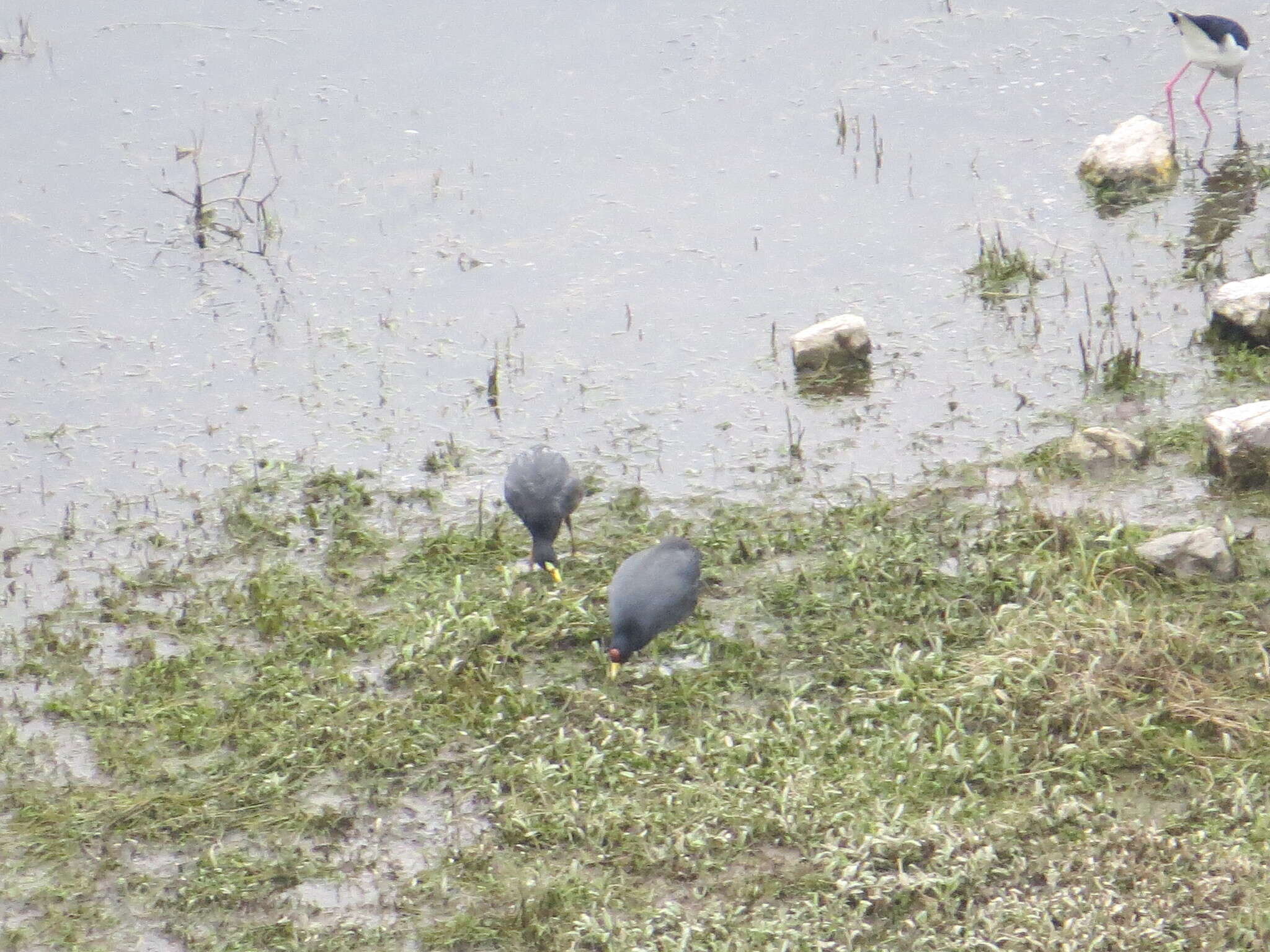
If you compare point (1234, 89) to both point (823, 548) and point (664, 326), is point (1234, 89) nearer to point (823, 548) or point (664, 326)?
point (664, 326)

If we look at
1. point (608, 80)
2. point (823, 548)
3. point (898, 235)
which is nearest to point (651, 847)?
point (823, 548)

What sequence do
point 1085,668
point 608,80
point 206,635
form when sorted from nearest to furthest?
point 1085,668, point 206,635, point 608,80

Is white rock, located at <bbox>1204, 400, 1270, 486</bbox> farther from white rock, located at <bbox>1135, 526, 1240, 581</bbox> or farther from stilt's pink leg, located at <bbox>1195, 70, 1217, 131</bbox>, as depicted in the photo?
stilt's pink leg, located at <bbox>1195, 70, 1217, 131</bbox>

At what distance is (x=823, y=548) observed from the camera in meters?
8.16

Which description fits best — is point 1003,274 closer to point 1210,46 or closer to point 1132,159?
point 1132,159

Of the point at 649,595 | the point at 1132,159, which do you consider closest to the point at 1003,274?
the point at 1132,159

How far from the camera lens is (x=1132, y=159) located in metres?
11.2

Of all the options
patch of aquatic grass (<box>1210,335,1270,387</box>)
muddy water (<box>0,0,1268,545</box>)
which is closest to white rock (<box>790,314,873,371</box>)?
muddy water (<box>0,0,1268,545</box>)

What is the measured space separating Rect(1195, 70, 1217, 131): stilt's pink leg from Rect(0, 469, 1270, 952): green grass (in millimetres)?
5229

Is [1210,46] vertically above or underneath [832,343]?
above

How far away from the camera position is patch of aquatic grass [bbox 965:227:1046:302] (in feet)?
33.7

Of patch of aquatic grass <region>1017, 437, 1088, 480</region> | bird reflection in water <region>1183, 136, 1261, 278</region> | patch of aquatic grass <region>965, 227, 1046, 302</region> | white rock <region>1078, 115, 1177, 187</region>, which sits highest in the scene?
white rock <region>1078, 115, 1177, 187</region>

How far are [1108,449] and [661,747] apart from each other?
10.1 feet

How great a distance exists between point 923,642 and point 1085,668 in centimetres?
74
